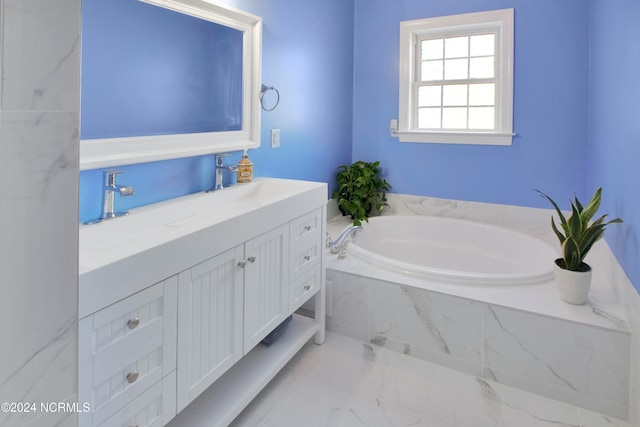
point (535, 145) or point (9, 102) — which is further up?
point (535, 145)

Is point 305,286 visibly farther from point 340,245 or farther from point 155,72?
point 155,72

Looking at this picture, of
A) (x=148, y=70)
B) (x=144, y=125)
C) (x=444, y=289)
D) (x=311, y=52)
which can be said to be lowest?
(x=444, y=289)

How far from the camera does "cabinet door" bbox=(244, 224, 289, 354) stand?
1.74 m

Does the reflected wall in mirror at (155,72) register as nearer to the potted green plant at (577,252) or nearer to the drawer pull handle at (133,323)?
the drawer pull handle at (133,323)

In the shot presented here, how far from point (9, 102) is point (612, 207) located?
8.53 feet

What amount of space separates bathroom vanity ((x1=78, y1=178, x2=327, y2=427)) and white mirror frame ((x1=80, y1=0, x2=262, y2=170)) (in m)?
0.21

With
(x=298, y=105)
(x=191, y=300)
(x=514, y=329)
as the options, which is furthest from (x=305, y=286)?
(x=298, y=105)

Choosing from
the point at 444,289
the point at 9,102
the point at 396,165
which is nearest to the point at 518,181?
the point at 396,165

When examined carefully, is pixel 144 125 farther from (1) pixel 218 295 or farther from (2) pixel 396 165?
(2) pixel 396 165

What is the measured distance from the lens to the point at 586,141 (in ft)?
9.73

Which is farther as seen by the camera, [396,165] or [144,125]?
[396,165]

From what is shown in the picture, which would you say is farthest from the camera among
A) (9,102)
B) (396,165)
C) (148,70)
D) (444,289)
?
(396,165)

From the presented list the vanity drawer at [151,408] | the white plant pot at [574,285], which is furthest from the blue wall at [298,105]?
the white plant pot at [574,285]

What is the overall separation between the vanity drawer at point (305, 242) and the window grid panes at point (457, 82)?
173 cm
